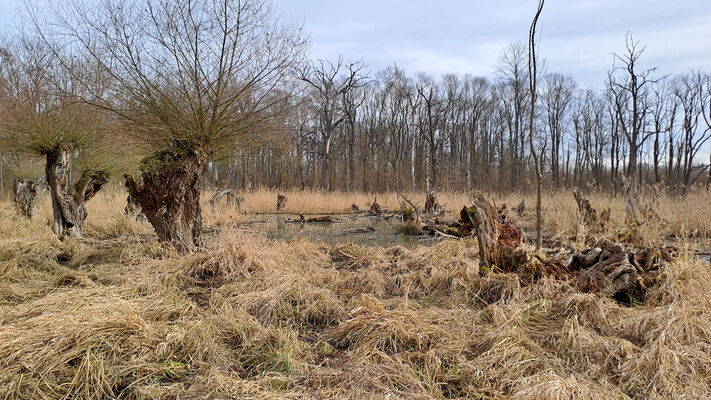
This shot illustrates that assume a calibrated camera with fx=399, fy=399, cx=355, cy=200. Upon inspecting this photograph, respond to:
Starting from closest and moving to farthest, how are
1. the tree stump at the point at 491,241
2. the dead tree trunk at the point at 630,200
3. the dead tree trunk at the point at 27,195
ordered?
the tree stump at the point at 491,241, the dead tree trunk at the point at 630,200, the dead tree trunk at the point at 27,195

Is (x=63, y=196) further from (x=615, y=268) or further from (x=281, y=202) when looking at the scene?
(x=281, y=202)

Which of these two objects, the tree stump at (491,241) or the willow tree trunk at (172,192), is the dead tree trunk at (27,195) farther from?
the tree stump at (491,241)

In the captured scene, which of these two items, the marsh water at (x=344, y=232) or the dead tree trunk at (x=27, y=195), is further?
the dead tree trunk at (x=27, y=195)

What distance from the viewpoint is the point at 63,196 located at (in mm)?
7418

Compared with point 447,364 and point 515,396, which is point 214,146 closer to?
point 447,364

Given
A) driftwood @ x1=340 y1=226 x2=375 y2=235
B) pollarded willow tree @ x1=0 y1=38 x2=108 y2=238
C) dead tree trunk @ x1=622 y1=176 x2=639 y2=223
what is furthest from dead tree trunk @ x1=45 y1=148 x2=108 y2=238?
dead tree trunk @ x1=622 y1=176 x2=639 y2=223

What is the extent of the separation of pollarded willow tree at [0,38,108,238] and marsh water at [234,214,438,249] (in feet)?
10.3

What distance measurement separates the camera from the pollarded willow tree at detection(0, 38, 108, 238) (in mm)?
6676

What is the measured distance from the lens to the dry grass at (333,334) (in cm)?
225

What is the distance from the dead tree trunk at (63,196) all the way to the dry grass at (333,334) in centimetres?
286

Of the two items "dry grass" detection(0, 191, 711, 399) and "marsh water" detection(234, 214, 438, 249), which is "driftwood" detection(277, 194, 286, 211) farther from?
"dry grass" detection(0, 191, 711, 399)

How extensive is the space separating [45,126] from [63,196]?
4.31 ft

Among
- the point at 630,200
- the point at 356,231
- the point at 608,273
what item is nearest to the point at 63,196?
the point at 356,231

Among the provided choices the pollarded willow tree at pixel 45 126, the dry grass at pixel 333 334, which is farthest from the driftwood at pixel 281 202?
the dry grass at pixel 333 334
